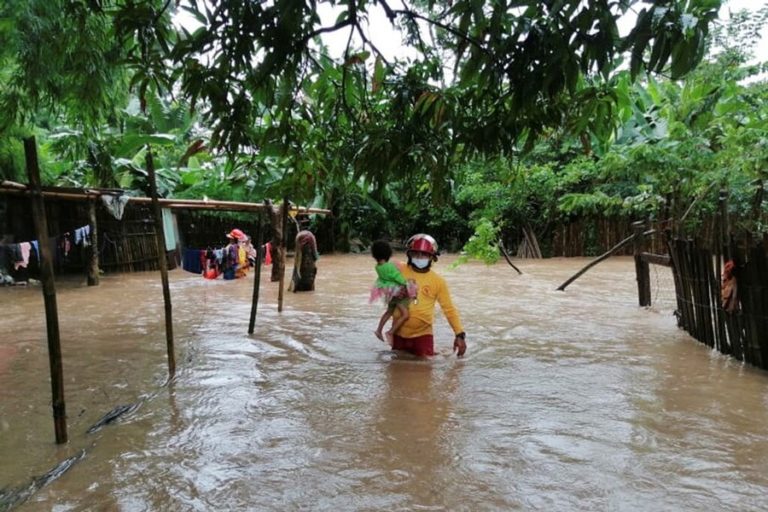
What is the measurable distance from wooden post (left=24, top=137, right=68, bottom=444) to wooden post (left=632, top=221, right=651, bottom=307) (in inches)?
309

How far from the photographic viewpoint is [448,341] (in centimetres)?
709

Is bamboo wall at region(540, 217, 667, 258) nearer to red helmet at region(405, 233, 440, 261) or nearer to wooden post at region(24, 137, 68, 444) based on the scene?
red helmet at region(405, 233, 440, 261)

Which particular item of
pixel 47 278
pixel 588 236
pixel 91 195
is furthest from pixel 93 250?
pixel 588 236

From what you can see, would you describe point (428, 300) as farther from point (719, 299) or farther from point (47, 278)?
point (47, 278)

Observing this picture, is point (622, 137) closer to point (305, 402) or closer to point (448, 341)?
point (448, 341)

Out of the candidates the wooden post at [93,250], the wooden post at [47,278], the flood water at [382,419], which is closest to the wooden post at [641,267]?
the flood water at [382,419]

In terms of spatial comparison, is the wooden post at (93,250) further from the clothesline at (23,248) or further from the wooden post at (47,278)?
the wooden post at (47,278)

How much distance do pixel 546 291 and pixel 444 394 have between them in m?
7.42

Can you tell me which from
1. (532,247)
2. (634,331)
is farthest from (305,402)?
(532,247)

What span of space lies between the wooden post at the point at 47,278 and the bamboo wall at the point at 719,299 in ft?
17.2

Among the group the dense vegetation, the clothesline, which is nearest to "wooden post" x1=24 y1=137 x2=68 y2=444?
the dense vegetation

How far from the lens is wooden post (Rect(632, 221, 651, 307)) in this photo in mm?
8906

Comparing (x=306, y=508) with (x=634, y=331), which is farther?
(x=634, y=331)

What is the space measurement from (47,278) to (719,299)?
575 centimetres
